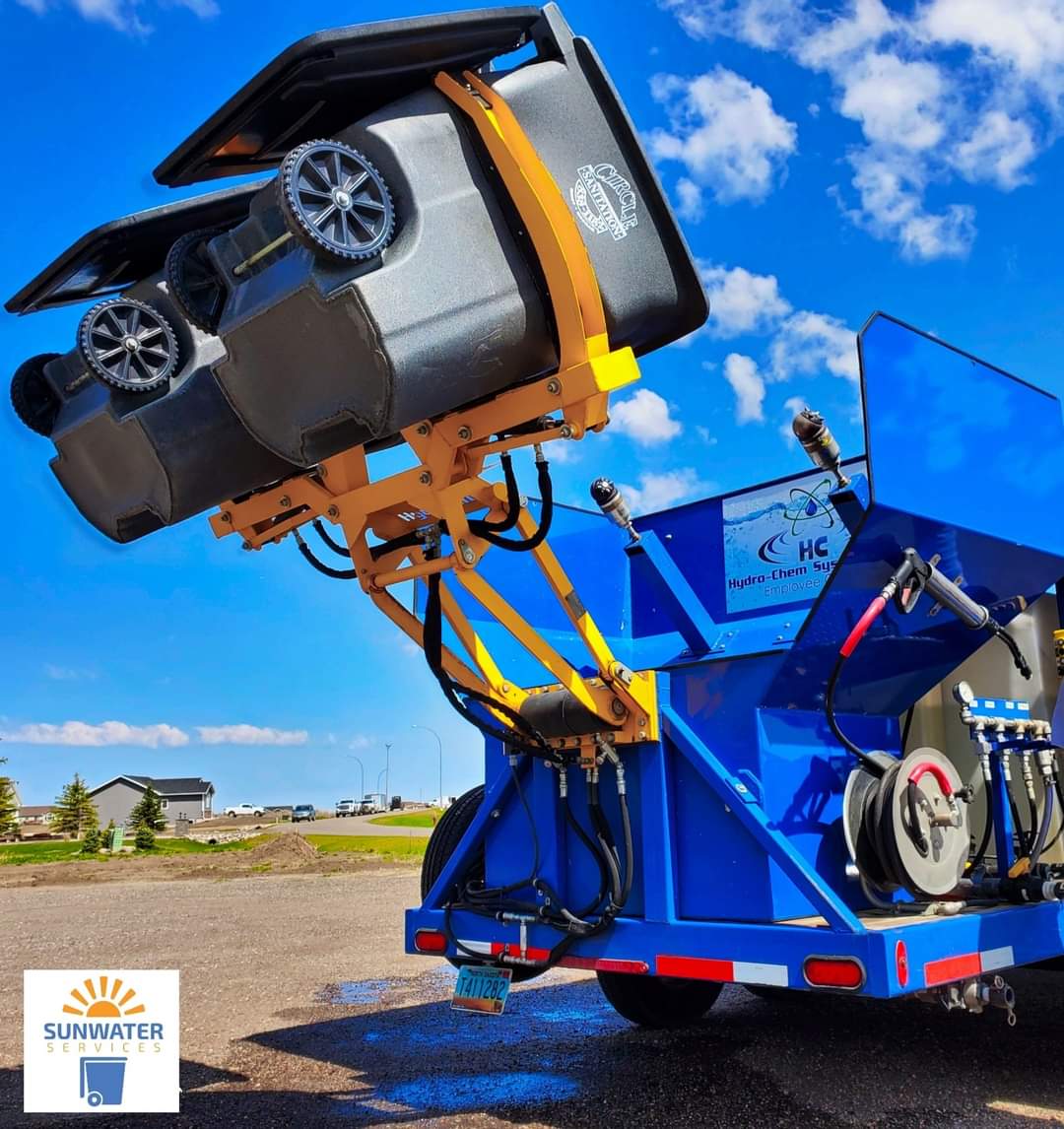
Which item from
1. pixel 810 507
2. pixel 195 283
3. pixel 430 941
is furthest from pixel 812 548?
pixel 195 283

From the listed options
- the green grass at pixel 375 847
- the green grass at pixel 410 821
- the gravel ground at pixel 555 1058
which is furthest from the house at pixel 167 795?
the gravel ground at pixel 555 1058

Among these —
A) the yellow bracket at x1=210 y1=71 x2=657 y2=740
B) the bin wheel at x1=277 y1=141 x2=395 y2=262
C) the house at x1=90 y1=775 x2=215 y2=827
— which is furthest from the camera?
the house at x1=90 y1=775 x2=215 y2=827

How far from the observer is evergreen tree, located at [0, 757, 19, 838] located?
46500mm

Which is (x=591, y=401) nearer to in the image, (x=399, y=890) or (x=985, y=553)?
(x=985, y=553)

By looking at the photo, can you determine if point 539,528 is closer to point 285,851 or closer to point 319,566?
point 319,566

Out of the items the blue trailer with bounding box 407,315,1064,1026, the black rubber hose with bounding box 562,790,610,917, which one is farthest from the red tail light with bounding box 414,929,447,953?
the black rubber hose with bounding box 562,790,610,917

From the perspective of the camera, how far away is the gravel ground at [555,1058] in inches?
170

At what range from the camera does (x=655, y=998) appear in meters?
5.66

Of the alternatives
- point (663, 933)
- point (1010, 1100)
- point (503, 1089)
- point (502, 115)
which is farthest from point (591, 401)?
point (1010, 1100)

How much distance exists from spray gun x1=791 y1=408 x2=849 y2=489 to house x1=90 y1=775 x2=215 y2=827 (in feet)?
280

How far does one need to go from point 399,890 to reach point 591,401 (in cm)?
1201

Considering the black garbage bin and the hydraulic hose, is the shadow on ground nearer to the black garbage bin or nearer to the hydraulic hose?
the hydraulic hose

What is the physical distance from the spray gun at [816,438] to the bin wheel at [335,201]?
5.40 ft

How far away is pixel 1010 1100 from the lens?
446cm
